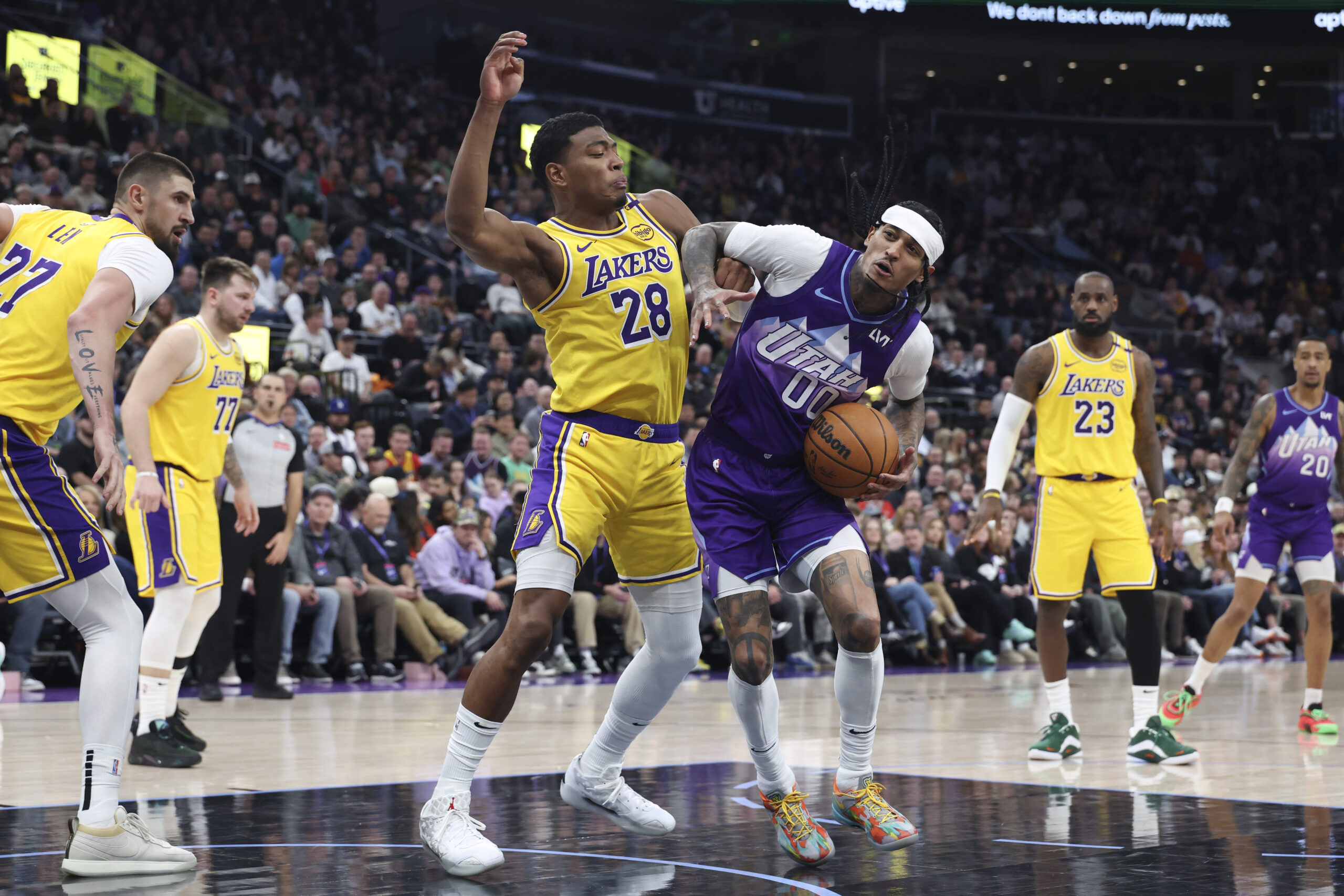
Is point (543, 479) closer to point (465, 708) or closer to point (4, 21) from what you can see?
point (465, 708)

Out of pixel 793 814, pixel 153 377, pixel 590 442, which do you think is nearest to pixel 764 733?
pixel 793 814

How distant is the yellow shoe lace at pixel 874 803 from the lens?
4371 mm

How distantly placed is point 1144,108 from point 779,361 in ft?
92.3

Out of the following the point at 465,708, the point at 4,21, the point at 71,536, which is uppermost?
the point at 4,21

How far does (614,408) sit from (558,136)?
35.9 inches

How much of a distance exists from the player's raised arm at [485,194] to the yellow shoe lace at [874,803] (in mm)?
1935

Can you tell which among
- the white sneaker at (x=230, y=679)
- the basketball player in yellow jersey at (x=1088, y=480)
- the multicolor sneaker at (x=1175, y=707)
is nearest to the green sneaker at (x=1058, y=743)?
the basketball player in yellow jersey at (x=1088, y=480)

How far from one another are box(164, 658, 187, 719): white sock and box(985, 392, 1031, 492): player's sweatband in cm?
400

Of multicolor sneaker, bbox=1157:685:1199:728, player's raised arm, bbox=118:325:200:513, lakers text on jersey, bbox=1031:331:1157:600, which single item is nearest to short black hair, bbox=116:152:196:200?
player's raised arm, bbox=118:325:200:513

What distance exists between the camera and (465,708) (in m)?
4.23

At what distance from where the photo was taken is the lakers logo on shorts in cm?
413

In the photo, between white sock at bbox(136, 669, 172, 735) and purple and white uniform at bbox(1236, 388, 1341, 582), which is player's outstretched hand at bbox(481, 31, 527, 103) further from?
purple and white uniform at bbox(1236, 388, 1341, 582)

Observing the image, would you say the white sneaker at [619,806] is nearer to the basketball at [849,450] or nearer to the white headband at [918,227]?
the basketball at [849,450]

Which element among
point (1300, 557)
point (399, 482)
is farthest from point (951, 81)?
point (1300, 557)
